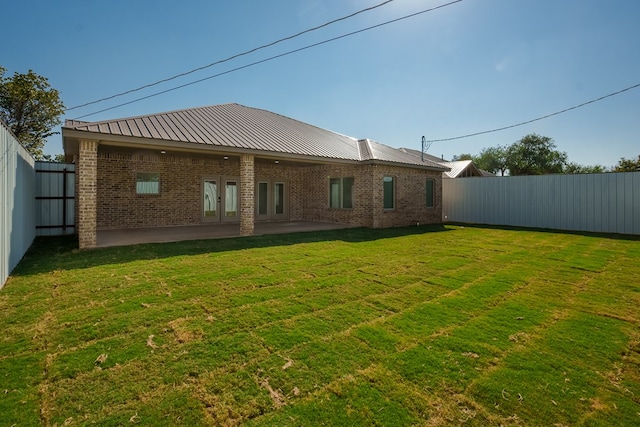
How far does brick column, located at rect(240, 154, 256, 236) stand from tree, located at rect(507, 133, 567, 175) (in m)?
46.8

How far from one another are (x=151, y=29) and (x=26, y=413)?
13030 mm

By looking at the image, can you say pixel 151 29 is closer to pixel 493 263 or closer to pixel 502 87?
pixel 493 263

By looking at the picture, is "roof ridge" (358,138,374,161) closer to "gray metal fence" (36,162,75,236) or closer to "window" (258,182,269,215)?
"window" (258,182,269,215)

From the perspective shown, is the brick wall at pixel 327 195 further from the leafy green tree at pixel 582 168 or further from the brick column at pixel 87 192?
the leafy green tree at pixel 582 168

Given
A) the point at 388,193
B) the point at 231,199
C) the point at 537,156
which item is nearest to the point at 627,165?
the point at 537,156

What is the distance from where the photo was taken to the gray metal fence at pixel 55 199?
35.7 feet

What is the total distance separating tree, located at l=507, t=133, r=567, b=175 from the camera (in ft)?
145

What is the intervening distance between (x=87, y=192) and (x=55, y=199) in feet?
15.2

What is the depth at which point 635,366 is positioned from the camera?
9.57ft

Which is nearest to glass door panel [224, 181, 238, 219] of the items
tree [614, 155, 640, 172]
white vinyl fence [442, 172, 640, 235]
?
white vinyl fence [442, 172, 640, 235]

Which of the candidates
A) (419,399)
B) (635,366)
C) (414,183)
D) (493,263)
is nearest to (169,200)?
(414,183)

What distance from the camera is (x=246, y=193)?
10.5 meters

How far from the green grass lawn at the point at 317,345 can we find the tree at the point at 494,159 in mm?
51666

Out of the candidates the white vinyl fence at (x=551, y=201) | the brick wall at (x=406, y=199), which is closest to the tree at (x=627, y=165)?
the white vinyl fence at (x=551, y=201)
